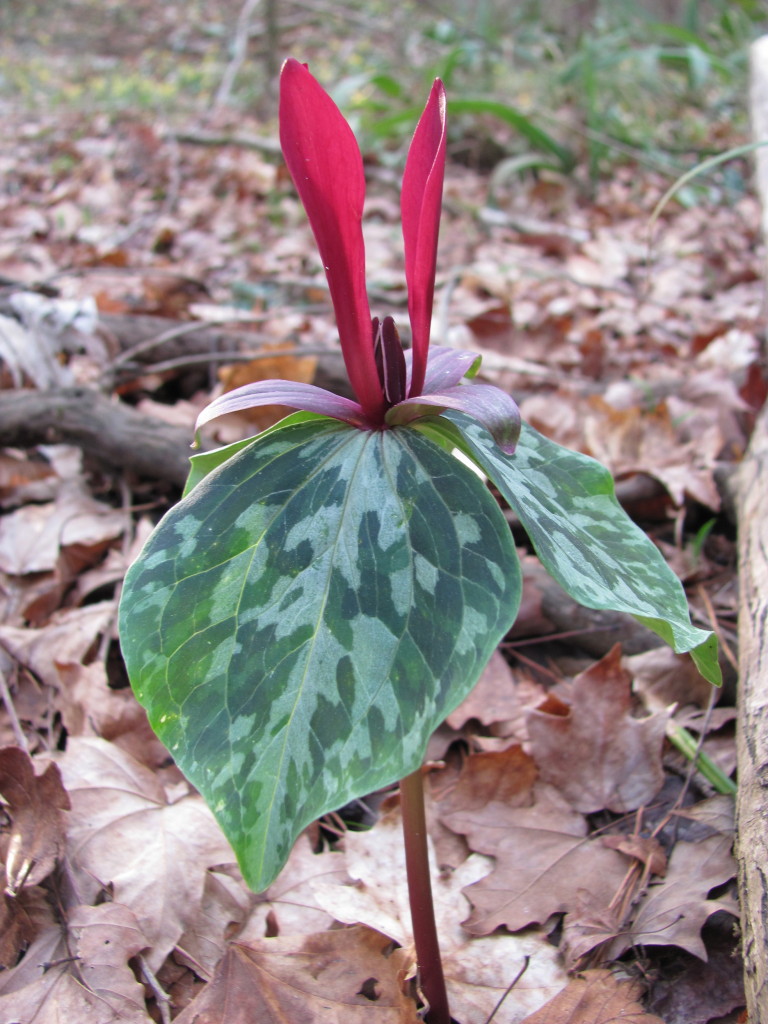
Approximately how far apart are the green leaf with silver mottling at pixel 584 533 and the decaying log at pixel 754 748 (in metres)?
0.19

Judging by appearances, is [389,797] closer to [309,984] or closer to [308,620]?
[309,984]

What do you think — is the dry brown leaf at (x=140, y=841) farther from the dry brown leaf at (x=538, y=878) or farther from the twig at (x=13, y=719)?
the dry brown leaf at (x=538, y=878)

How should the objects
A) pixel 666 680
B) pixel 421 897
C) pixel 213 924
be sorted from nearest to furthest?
1. pixel 421 897
2. pixel 213 924
3. pixel 666 680

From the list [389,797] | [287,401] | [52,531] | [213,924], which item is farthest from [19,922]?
[52,531]

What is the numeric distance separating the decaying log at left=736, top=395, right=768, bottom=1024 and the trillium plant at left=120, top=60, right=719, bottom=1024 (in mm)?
199

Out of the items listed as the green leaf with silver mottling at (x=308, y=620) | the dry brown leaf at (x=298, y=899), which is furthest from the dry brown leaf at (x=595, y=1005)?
the green leaf with silver mottling at (x=308, y=620)

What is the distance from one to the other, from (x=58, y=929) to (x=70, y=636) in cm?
54

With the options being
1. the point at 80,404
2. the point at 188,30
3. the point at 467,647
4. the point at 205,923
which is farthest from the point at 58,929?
the point at 188,30

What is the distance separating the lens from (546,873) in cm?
97

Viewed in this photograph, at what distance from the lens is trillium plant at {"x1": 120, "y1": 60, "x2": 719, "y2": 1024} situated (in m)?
0.58

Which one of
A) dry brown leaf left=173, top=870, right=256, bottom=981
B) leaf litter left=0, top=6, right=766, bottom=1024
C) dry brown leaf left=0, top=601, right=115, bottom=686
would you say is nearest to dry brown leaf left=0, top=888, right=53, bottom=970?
leaf litter left=0, top=6, right=766, bottom=1024

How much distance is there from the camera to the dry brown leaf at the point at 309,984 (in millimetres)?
749

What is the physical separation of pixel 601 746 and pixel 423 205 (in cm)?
85

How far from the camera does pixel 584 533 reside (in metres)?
0.73
